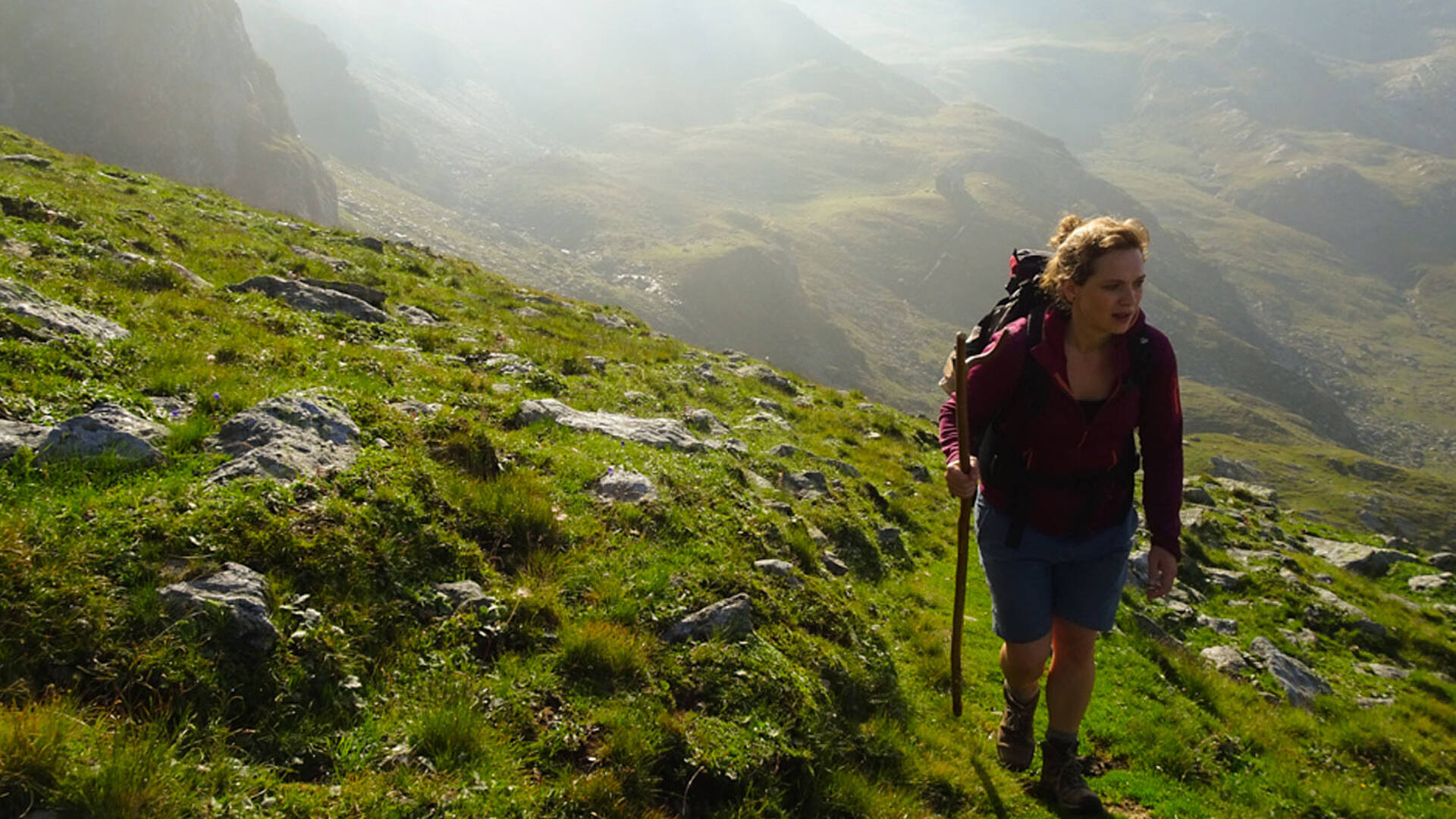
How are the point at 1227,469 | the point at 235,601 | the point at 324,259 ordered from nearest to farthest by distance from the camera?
the point at 235,601
the point at 324,259
the point at 1227,469

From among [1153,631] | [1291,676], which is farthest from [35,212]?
[1291,676]

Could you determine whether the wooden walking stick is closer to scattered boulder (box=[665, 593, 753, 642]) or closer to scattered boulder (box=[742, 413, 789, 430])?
scattered boulder (box=[665, 593, 753, 642])

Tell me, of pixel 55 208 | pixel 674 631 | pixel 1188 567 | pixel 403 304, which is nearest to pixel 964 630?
pixel 674 631

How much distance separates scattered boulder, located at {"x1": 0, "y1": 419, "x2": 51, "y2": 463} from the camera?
235 inches

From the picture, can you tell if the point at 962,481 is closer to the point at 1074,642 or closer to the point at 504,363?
the point at 1074,642

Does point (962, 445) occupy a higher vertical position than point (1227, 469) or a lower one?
higher

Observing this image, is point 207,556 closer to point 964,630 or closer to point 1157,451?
point 1157,451

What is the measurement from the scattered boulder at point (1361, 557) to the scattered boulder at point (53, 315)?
34.6 m

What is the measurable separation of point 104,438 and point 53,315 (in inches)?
157

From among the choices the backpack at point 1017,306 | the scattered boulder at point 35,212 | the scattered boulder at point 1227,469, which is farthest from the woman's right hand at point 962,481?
the scattered boulder at point 1227,469

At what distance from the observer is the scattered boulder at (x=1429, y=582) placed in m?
24.2

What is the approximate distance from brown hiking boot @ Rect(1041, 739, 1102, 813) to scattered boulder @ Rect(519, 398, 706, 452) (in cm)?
674

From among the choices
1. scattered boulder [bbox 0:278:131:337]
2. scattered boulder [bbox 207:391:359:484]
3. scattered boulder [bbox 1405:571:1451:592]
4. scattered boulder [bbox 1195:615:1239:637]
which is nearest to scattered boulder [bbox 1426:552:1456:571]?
scattered boulder [bbox 1405:571:1451:592]

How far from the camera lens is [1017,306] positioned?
6.56 meters
